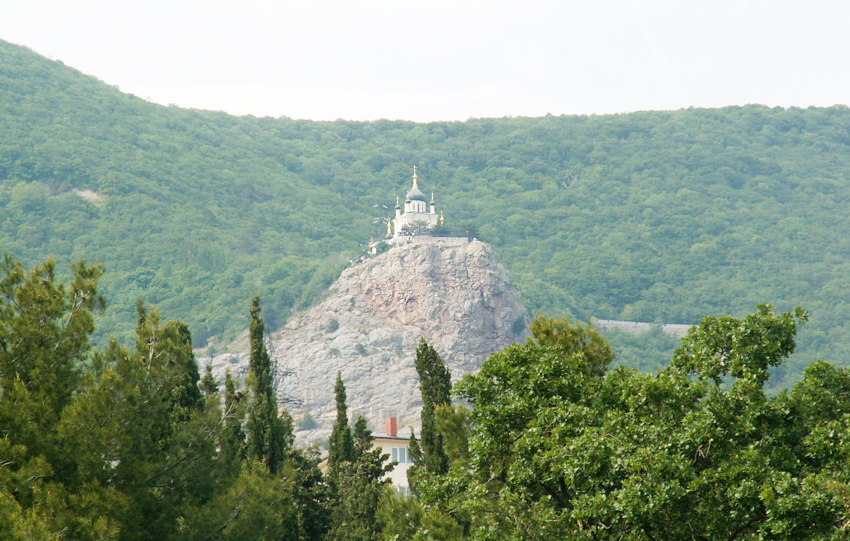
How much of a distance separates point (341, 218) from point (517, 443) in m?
154

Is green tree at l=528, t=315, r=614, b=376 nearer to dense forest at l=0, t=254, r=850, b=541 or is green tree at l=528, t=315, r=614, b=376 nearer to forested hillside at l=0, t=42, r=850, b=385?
dense forest at l=0, t=254, r=850, b=541

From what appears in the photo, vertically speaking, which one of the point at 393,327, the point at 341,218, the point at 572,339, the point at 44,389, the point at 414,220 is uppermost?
the point at 572,339

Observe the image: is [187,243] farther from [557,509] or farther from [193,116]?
[557,509]

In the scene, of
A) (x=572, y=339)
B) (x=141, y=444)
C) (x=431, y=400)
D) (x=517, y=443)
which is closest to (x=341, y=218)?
(x=431, y=400)

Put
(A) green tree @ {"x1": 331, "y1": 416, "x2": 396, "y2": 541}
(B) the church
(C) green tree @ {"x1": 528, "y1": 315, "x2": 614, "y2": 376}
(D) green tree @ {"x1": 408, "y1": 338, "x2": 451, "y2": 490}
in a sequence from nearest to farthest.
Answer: (C) green tree @ {"x1": 528, "y1": 315, "x2": 614, "y2": 376}, (D) green tree @ {"x1": 408, "y1": 338, "x2": 451, "y2": 490}, (A) green tree @ {"x1": 331, "y1": 416, "x2": 396, "y2": 541}, (B) the church

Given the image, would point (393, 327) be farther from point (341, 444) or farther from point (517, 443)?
point (517, 443)

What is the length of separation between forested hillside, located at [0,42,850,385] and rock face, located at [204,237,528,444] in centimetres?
1077

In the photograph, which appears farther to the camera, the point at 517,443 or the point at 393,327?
the point at 393,327

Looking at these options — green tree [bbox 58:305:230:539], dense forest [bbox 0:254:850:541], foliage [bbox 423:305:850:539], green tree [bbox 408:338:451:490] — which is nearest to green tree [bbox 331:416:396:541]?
green tree [bbox 408:338:451:490]

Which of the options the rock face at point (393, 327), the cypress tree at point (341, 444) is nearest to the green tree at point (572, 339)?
the cypress tree at point (341, 444)

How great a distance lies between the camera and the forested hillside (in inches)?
5527

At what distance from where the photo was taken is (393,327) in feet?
366

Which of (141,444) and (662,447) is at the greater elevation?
(662,447)

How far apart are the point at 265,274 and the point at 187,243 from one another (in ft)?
33.9
